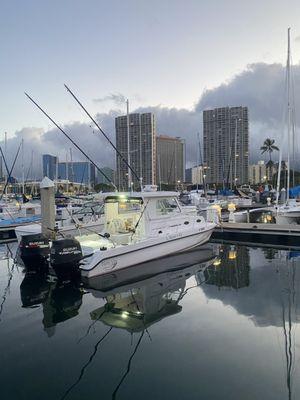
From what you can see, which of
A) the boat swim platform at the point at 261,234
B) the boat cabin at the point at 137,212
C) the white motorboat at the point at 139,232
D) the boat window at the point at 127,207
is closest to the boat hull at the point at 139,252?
the white motorboat at the point at 139,232

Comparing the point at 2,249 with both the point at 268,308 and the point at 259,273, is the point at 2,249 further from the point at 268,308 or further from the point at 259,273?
the point at 268,308

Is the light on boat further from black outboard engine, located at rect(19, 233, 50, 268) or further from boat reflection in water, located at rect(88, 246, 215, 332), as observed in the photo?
black outboard engine, located at rect(19, 233, 50, 268)

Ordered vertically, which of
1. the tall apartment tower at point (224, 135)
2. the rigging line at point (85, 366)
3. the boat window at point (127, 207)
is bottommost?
the rigging line at point (85, 366)

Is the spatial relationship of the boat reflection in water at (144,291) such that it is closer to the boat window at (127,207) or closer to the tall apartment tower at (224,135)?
the boat window at (127,207)

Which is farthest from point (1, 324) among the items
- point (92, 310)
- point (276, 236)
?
point (276, 236)

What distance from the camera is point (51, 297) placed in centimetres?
919

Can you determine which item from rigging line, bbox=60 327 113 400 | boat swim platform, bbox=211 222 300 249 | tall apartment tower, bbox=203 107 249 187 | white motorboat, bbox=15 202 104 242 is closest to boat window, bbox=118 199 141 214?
white motorboat, bbox=15 202 104 242

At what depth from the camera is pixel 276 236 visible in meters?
17.1

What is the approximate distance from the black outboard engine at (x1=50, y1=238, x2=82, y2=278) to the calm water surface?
620mm

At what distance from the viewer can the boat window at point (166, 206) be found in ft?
43.1

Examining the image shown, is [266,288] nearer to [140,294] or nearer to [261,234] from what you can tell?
[140,294]

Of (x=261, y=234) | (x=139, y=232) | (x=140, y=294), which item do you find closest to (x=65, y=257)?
(x=140, y=294)

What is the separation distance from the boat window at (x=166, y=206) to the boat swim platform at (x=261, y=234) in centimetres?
566

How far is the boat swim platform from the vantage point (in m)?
16.8
